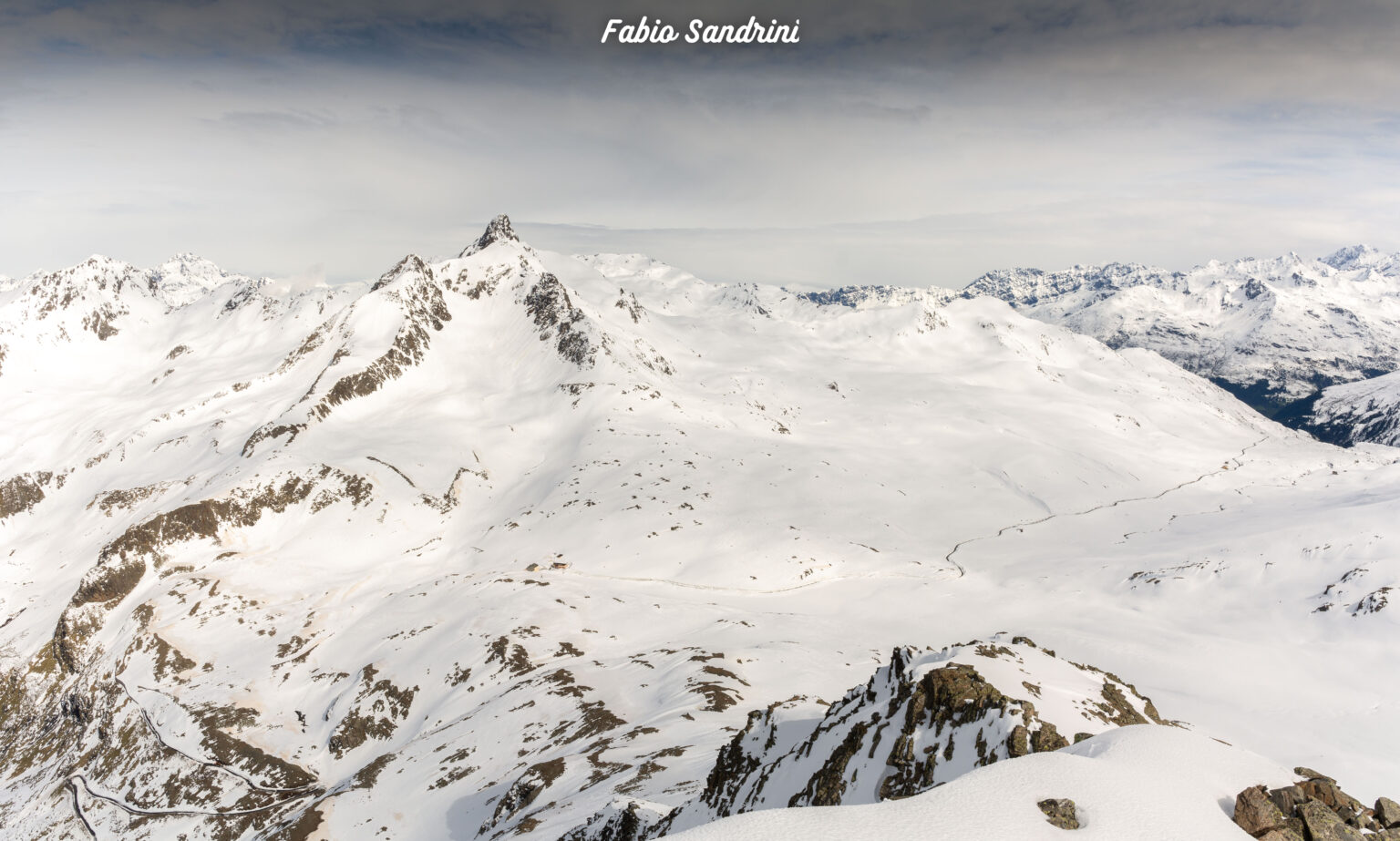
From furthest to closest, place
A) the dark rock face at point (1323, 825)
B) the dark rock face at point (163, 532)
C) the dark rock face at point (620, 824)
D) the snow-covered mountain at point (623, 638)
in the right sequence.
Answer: the dark rock face at point (163, 532), the snow-covered mountain at point (623, 638), the dark rock face at point (620, 824), the dark rock face at point (1323, 825)

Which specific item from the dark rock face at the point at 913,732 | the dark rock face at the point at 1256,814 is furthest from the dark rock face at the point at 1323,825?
the dark rock face at the point at 913,732

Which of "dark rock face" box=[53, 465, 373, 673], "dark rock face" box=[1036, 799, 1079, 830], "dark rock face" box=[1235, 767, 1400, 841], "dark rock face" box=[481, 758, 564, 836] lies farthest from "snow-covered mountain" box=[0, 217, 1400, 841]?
"dark rock face" box=[1036, 799, 1079, 830]

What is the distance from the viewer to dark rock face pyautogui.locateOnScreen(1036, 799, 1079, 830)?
14.7 meters

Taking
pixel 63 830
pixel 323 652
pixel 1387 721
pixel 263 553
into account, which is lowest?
pixel 63 830

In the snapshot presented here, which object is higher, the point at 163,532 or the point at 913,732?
the point at 913,732

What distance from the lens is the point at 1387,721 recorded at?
64.9 m

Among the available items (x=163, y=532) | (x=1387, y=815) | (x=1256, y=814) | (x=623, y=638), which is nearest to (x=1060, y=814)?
(x=1256, y=814)

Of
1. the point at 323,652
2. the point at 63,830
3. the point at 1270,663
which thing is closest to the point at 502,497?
the point at 323,652

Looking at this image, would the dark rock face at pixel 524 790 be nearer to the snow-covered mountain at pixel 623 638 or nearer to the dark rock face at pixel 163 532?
the snow-covered mountain at pixel 623 638

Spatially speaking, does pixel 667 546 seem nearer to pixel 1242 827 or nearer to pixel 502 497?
pixel 502 497

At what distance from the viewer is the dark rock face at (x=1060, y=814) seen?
1473cm

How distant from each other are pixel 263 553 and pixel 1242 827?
624ft

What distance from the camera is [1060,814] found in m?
14.9

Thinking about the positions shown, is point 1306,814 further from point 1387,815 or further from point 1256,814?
point 1387,815
